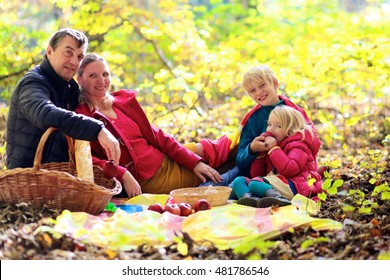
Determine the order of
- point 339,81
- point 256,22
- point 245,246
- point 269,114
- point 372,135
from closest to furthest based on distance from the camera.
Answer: point 245,246, point 269,114, point 372,135, point 339,81, point 256,22

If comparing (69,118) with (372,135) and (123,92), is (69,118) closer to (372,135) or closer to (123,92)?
(123,92)

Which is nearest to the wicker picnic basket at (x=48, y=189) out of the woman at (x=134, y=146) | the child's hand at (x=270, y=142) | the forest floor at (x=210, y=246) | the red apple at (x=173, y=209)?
the forest floor at (x=210, y=246)

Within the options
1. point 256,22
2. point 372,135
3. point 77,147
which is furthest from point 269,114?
point 256,22

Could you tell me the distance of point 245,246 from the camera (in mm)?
2748

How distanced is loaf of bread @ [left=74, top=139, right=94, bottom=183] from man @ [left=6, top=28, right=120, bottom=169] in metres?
0.19

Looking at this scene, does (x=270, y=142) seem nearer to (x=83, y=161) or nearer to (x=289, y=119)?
(x=289, y=119)

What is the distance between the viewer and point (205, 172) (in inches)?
173

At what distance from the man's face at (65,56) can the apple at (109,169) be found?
731 millimetres

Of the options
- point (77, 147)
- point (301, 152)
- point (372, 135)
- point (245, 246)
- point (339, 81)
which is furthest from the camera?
point (339, 81)

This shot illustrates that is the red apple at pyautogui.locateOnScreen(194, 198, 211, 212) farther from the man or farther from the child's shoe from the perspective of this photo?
the man

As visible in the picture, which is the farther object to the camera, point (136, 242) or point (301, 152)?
point (301, 152)

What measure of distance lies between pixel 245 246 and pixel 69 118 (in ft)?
4.14

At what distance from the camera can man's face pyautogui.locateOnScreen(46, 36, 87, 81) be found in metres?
3.81

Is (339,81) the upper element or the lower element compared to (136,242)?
upper
